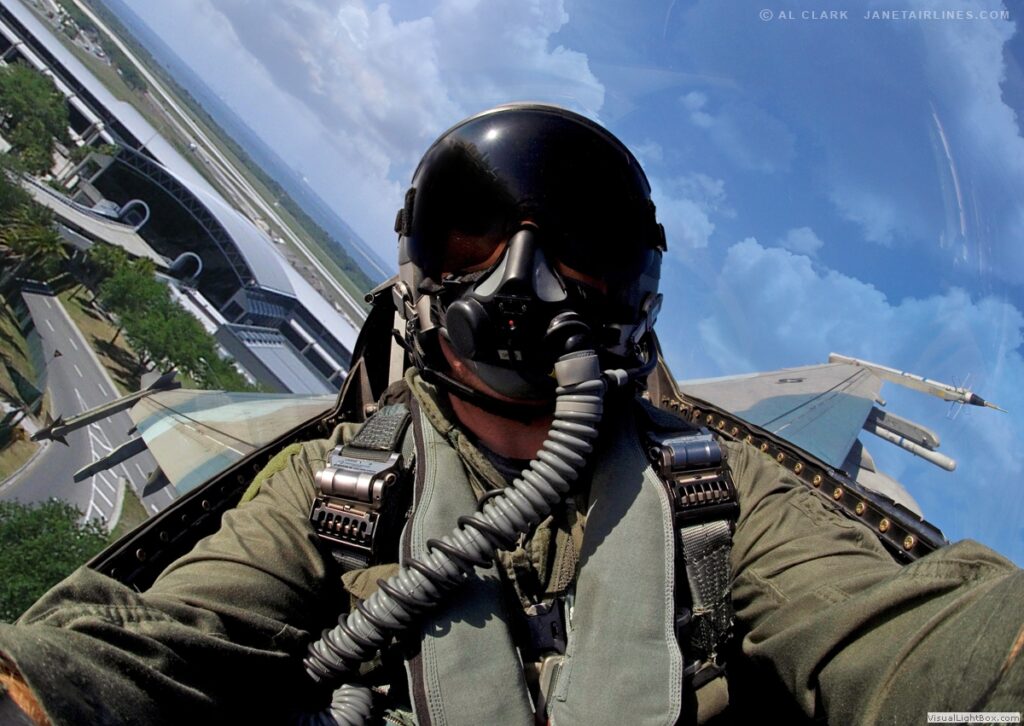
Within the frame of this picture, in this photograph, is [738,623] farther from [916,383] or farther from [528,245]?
[916,383]

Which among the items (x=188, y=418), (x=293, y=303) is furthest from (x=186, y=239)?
(x=188, y=418)

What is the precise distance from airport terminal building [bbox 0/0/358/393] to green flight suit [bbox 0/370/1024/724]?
→ 98.8ft

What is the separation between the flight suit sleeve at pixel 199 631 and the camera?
0.72 metres

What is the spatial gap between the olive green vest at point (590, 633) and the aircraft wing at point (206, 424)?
3256 mm

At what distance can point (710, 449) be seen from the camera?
1.37 metres

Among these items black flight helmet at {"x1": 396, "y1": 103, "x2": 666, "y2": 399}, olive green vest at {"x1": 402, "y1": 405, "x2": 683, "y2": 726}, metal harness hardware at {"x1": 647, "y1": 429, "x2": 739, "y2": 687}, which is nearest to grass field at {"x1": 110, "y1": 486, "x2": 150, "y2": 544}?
black flight helmet at {"x1": 396, "y1": 103, "x2": 666, "y2": 399}

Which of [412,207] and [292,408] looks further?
[292,408]

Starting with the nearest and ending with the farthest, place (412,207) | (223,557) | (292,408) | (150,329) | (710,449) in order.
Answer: (223,557) < (710,449) < (412,207) < (292,408) < (150,329)

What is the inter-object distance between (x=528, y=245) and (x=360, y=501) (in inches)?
28.3

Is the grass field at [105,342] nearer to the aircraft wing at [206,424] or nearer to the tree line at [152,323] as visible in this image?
the tree line at [152,323]

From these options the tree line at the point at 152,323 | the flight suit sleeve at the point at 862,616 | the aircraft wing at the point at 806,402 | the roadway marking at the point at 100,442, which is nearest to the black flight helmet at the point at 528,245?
the flight suit sleeve at the point at 862,616

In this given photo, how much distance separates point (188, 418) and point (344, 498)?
5.53 metres

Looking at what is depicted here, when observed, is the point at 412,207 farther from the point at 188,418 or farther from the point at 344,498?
the point at 188,418

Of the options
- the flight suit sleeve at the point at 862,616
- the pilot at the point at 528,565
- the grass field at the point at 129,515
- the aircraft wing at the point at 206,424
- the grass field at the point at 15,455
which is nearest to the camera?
the flight suit sleeve at the point at 862,616
